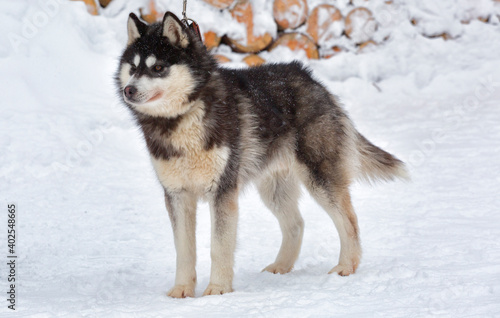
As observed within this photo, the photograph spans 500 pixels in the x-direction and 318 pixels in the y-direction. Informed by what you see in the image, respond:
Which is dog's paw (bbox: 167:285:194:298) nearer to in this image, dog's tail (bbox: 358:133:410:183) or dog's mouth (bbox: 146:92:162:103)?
dog's mouth (bbox: 146:92:162:103)

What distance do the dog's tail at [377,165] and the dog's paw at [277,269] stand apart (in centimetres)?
95

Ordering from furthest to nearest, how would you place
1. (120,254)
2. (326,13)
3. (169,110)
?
(326,13) → (120,254) → (169,110)

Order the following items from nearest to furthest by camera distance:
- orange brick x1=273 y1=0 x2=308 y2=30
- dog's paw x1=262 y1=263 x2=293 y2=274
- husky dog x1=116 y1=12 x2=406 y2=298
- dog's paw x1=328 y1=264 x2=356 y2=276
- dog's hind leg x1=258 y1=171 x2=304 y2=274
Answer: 1. husky dog x1=116 y1=12 x2=406 y2=298
2. dog's paw x1=328 y1=264 x2=356 y2=276
3. dog's paw x1=262 y1=263 x2=293 y2=274
4. dog's hind leg x1=258 y1=171 x2=304 y2=274
5. orange brick x1=273 y1=0 x2=308 y2=30

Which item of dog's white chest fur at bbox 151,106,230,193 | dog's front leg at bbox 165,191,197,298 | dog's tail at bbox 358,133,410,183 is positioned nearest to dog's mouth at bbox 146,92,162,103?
dog's white chest fur at bbox 151,106,230,193

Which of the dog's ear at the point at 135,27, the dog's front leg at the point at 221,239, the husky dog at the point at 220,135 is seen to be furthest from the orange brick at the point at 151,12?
the dog's front leg at the point at 221,239

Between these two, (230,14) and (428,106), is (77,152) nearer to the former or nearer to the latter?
(230,14)

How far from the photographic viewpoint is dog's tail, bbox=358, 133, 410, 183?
425 centimetres

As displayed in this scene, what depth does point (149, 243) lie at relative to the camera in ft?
15.3

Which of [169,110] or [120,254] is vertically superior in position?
[169,110]

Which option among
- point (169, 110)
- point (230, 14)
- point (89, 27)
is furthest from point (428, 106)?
point (169, 110)

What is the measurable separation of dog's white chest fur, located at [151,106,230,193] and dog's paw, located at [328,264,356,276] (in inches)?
42.3

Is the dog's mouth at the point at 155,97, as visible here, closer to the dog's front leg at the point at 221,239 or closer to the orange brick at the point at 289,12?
the dog's front leg at the point at 221,239

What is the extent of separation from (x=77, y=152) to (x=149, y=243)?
1.84 m

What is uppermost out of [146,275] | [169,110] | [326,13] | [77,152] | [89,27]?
[326,13]
